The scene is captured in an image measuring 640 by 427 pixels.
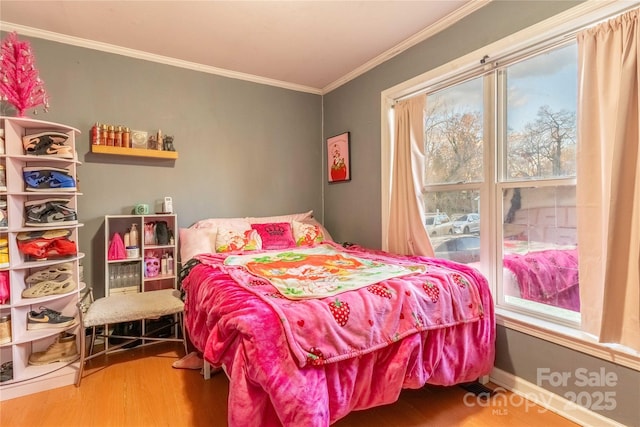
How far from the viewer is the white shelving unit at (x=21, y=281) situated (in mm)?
1941

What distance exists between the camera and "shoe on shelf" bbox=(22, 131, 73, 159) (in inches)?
80.0

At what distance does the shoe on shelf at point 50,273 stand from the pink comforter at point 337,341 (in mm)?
945

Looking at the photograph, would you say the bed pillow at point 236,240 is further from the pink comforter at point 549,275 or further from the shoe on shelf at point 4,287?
the pink comforter at point 549,275

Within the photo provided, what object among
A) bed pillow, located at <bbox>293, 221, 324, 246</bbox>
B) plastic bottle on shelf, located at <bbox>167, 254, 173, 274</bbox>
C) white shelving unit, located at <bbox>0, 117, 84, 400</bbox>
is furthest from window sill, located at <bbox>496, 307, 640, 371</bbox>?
white shelving unit, located at <bbox>0, 117, 84, 400</bbox>

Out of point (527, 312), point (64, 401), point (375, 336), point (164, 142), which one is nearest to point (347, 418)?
point (375, 336)

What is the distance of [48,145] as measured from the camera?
2078mm

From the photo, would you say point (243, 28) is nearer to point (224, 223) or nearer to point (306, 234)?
point (224, 223)

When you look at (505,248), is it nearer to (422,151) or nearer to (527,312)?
Result: (527,312)

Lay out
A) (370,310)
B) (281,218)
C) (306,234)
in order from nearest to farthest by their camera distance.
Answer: (370,310), (306,234), (281,218)

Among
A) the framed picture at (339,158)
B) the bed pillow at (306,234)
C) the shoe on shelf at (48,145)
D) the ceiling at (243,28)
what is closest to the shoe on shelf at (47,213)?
the shoe on shelf at (48,145)

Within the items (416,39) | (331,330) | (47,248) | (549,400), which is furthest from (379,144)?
(47,248)

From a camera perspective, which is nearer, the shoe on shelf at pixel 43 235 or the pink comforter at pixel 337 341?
the pink comforter at pixel 337 341

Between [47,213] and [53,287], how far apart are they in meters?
0.48

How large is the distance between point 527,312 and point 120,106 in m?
3.47
